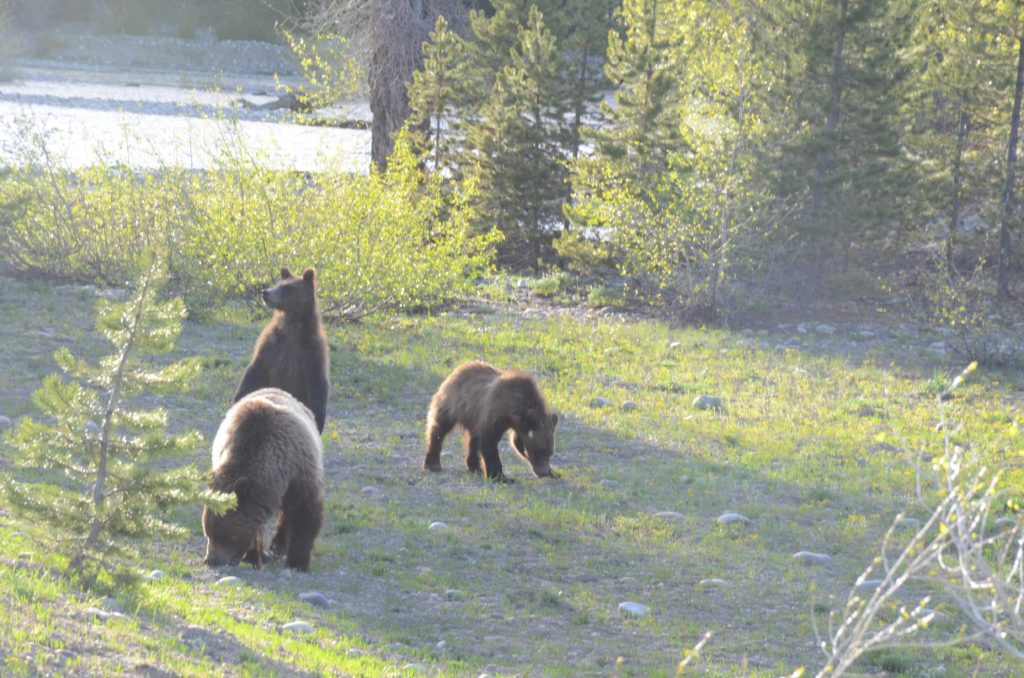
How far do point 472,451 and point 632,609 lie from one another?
3979 millimetres

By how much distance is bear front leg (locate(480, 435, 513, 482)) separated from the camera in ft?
38.7

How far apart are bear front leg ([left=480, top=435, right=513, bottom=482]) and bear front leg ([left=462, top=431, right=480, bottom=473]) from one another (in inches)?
5.7

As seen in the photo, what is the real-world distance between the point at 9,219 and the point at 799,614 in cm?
1486

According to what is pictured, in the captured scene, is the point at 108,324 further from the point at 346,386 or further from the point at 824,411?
the point at 824,411

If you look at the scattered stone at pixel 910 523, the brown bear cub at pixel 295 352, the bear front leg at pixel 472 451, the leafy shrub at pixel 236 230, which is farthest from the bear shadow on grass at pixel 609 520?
the leafy shrub at pixel 236 230

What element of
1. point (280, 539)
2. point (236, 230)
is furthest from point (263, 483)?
point (236, 230)

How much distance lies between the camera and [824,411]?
15.3 m

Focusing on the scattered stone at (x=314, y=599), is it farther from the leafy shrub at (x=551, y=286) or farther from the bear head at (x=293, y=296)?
the leafy shrub at (x=551, y=286)

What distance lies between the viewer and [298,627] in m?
7.20

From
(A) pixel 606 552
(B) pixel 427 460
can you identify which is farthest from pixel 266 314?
(A) pixel 606 552

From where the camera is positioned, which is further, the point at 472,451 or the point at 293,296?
the point at 472,451

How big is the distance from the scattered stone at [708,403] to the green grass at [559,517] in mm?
150

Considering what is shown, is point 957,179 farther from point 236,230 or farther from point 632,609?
point 632,609

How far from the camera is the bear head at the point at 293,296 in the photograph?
1155 centimetres
